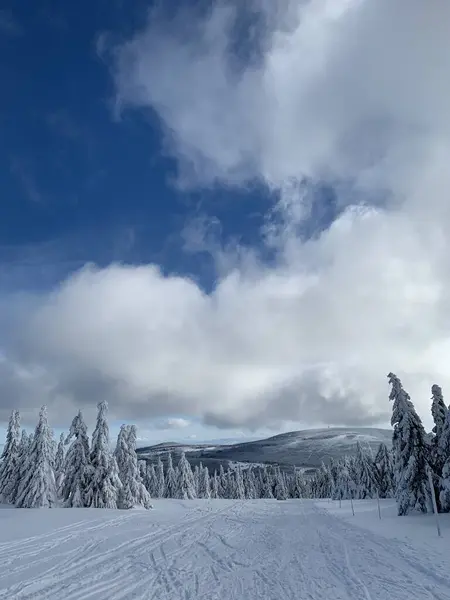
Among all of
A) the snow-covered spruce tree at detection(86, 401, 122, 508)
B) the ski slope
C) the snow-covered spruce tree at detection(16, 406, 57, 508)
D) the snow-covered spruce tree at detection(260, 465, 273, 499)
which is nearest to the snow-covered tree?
the snow-covered spruce tree at detection(86, 401, 122, 508)

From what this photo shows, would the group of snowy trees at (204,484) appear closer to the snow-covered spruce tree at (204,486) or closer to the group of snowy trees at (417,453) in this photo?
the snow-covered spruce tree at (204,486)

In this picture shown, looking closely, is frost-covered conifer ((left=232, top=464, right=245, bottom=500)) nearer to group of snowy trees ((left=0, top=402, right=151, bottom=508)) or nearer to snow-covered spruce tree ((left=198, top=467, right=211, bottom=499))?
snow-covered spruce tree ((left=198, top=467, right=211, bottom=499))

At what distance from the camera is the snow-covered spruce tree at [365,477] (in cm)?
7644

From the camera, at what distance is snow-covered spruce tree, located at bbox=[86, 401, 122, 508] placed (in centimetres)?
4156

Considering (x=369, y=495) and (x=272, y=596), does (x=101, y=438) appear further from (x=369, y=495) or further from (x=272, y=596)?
(x=369, y=495)

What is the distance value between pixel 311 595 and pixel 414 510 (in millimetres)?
27972

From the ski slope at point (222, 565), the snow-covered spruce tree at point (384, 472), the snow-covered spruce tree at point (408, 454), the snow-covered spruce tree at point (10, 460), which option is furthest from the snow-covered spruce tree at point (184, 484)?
the ski slope at point (222, 565)

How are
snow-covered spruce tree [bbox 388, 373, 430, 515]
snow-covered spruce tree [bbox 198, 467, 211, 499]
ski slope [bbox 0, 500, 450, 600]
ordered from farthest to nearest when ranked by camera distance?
1. snow-covered spruce tree [bbox 198, 467, 211, 499]
2. snow-covered spruce tree [bbox 388, 373, 430, 515]
3. ski slope [bbox 0, 500, 450, 600]

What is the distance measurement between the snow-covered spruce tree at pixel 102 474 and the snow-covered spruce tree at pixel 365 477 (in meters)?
49.2

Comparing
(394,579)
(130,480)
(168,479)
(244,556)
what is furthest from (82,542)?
(168,479)

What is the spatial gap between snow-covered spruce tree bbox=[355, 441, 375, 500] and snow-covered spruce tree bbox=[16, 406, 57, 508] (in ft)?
178

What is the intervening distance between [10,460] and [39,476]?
12.8 meters

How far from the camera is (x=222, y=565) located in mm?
11953

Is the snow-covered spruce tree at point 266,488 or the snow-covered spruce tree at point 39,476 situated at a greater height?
the snow-covered spruce tree at point 39,476
